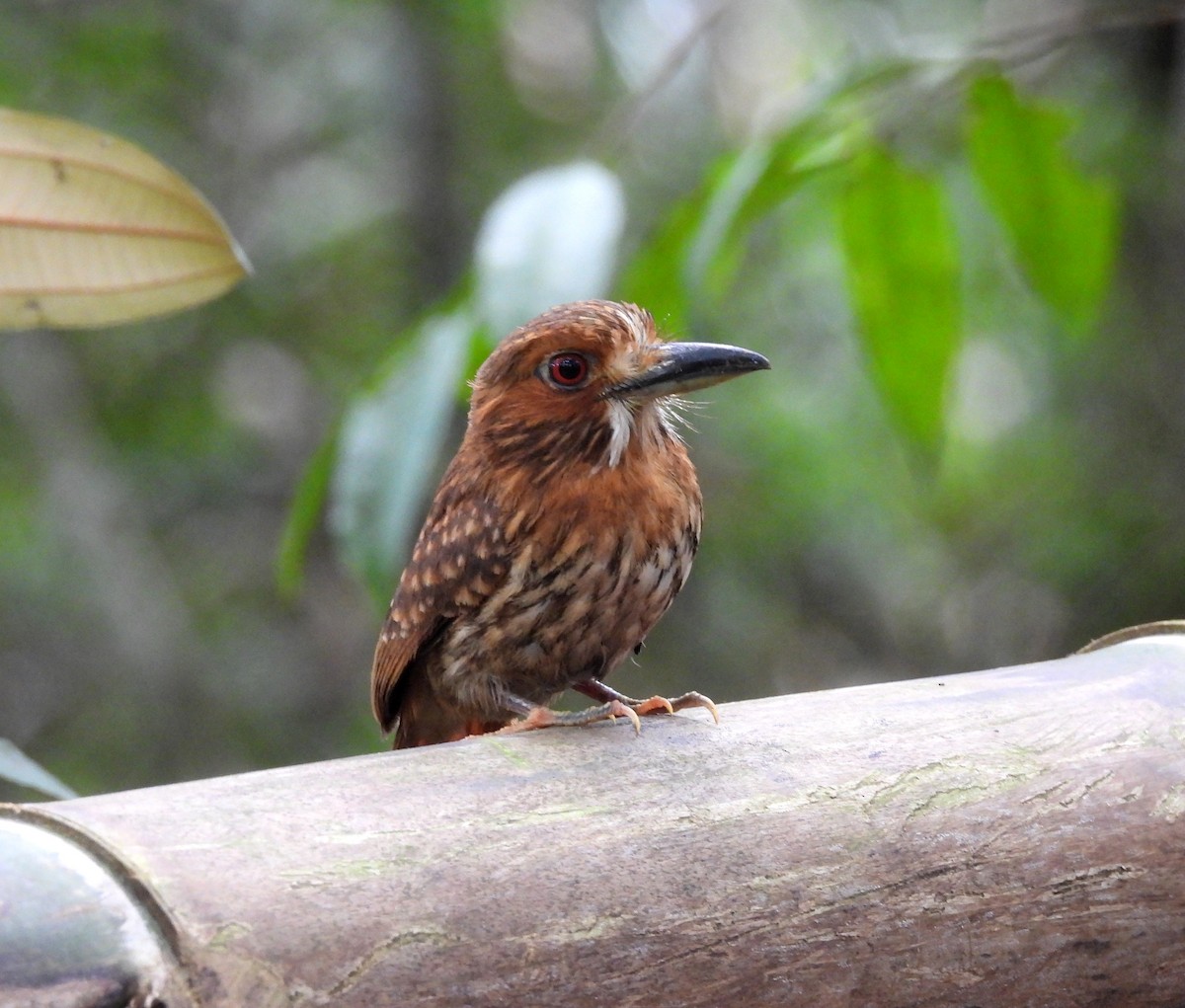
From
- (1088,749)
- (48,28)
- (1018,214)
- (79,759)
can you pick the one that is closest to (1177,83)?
(1018,214)

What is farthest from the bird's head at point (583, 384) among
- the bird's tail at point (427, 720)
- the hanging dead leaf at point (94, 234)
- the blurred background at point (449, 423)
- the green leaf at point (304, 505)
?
the blurred background at point (449, 423)

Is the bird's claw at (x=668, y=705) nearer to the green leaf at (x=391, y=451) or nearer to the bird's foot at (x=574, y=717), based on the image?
the bird's foot at (x=574, y=717)

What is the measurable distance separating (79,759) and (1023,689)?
345 centimetres

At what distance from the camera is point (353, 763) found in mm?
1353

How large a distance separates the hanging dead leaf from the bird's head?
0.57m

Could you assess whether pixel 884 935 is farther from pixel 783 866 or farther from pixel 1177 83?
pixel 1177 83

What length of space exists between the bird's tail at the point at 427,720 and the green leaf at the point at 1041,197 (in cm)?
105

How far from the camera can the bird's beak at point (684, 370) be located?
5.74 ft

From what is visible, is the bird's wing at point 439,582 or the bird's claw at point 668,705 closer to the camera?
the bird's claw at point 668,705

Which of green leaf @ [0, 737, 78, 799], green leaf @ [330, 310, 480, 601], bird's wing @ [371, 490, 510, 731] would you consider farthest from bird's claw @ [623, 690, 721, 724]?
green leaf @ [0, 737, 78, 799]

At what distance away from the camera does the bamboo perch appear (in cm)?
112

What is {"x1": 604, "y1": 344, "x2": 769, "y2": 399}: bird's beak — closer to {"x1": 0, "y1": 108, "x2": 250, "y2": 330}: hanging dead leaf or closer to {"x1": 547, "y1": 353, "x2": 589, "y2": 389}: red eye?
{"x1": 547, "y1": 353, "x2": 589, "y2": 389}: red eye

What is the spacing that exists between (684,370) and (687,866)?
70cm

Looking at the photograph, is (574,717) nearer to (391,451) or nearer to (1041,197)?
(391,451)
